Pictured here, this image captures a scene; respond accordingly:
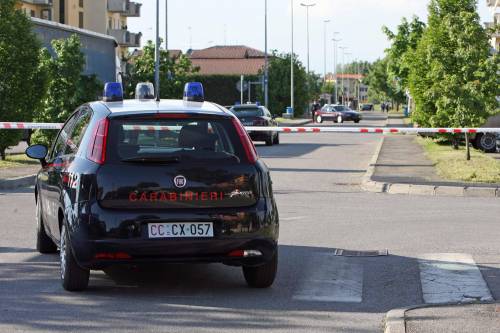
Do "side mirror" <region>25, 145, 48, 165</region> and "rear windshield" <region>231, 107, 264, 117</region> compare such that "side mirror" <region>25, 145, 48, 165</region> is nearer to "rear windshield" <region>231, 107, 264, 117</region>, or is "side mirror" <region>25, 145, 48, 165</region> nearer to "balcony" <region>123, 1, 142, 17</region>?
"rear windshield" <region>231, 107, 264, 117</region>

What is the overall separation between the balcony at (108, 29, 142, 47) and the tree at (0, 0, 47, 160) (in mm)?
78148

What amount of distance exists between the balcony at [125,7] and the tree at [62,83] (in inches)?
2939

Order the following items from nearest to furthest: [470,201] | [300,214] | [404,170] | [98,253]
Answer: [98,253] < [300,214] < [470,201] < [404,170]

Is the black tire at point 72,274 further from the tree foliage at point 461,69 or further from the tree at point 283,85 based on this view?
the tree at point 283,85

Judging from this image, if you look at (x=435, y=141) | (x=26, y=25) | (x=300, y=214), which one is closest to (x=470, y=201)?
(x=300, y=214)

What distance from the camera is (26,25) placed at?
2572 cm

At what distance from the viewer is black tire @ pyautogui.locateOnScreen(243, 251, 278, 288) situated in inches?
348

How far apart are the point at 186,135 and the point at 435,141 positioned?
1199 inches

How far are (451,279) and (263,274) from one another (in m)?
1.63

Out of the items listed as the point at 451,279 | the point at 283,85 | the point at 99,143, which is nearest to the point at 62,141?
the point at 99,143

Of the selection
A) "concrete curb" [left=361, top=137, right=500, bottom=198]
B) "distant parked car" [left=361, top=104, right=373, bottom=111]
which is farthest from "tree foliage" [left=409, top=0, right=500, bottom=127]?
"distant parked car" [left=361, top=104, right=373, bottom=111]

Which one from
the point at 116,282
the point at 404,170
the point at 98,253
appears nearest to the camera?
the point at 98,253

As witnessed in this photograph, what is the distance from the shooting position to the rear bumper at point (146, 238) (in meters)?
8.32

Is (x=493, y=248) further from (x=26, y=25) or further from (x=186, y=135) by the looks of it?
(x=26, y=25)
